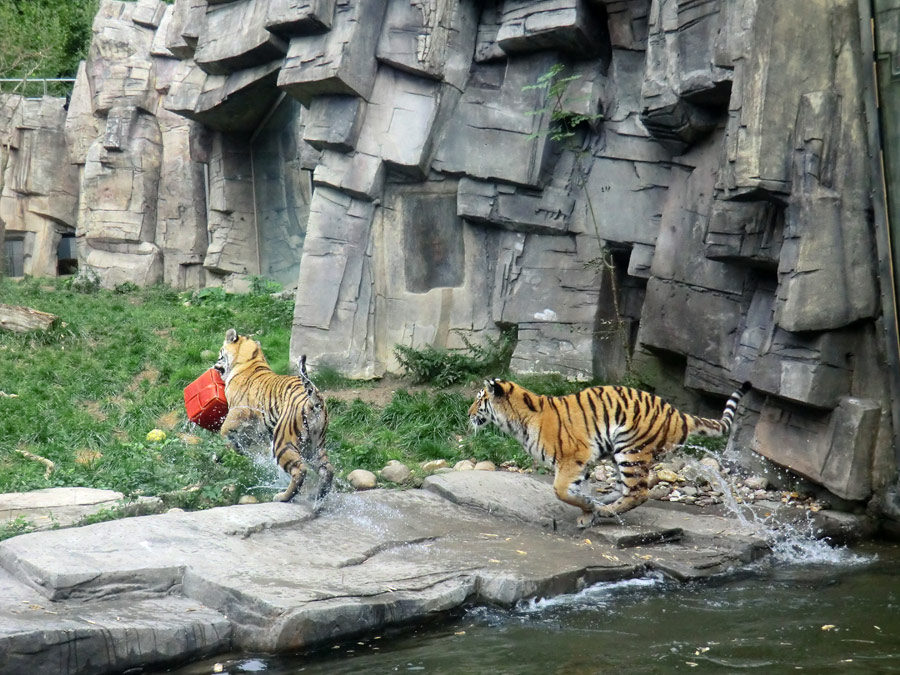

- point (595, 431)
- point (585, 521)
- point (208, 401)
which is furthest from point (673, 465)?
point (208, 401)

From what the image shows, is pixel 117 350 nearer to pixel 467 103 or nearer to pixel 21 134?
pixel 467 103

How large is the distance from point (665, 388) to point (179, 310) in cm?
852

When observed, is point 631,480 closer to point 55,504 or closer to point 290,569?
point 290,569

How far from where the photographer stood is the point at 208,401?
8.17 metres

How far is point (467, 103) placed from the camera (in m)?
11.2

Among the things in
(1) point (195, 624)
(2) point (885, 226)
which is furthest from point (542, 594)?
(2) point (885, 226)

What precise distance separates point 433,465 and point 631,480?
6.91 ft

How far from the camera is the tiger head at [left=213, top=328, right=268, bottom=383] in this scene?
27.5ft

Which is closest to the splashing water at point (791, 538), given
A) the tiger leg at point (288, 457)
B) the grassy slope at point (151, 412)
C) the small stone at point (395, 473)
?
the grassy slope at point (151, 412)

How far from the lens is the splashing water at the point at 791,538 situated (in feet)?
22.0

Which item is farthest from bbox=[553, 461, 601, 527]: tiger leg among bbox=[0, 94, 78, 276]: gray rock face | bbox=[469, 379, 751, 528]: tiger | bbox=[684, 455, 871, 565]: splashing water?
bbox=[0, 94, 78, 276]: gray rock face

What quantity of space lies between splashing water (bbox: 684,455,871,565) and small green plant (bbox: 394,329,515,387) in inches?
151

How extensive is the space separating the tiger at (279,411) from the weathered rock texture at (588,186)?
3.14 m

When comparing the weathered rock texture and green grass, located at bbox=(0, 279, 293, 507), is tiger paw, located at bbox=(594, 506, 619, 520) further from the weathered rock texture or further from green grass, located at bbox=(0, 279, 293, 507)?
green grass, located at bbox=(0, 279, 293, 507)
